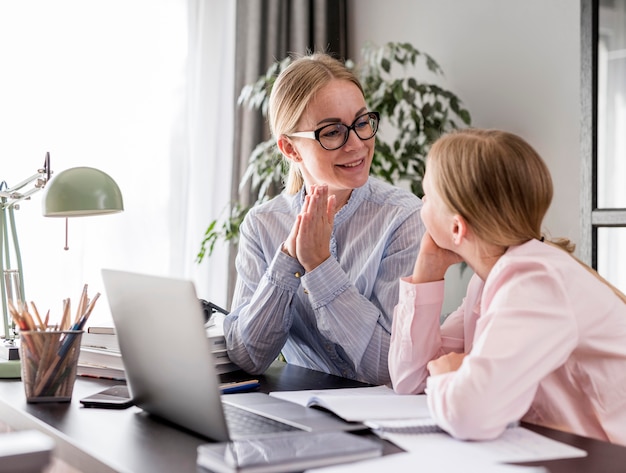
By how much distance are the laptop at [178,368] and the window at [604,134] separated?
1.33 meters

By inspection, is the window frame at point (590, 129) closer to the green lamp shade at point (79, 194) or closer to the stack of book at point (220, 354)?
the stack of book at point (220, 354)

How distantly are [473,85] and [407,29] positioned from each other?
1.53 ft

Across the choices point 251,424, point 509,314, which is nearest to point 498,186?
point 509,314

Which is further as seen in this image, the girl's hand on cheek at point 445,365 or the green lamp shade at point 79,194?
the green lamp shade at point 79,194

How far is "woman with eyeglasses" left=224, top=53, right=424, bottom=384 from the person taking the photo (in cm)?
155

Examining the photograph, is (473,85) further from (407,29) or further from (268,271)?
(268,271)

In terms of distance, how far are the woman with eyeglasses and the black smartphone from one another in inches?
11.5

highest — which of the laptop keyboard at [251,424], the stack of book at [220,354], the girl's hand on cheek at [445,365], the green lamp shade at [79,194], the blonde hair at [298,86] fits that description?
the blonde hair at [298,86]

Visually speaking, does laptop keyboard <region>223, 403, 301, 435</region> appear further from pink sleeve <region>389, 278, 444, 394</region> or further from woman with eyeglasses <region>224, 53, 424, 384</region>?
woman with eyeglasses <region>224, 53, 424, 384</region>

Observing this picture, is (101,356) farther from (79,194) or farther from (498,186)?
(498,186)

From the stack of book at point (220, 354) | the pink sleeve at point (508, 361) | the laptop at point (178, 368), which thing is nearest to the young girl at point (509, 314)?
the pink sleeve at point (508, 361)


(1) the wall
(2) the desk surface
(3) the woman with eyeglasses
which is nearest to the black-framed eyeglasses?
(3) the woman with eyeglasses

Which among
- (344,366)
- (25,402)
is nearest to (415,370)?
(344,366)

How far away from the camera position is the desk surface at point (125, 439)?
36.6 inches
